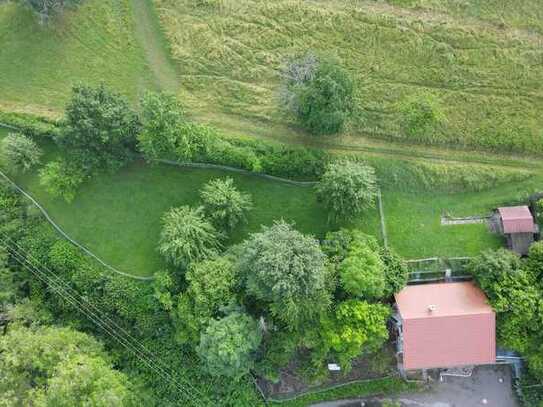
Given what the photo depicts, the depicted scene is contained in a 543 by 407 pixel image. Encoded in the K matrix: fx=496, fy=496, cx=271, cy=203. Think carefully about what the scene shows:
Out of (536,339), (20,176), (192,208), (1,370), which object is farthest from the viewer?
(20,176)

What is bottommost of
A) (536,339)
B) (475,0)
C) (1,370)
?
(536,339)

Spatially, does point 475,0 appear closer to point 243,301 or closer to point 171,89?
point 171,89

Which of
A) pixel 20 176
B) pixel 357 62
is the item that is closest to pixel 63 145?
pixel 20 176

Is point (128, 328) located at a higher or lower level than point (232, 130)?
lower

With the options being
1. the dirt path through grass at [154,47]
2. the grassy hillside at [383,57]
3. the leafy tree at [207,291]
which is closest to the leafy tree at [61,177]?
the dirt path through grass at [154,47]

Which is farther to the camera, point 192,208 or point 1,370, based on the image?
point 192,208

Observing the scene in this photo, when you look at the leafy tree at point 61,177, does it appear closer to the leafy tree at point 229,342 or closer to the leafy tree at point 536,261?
the leafy tree at point 229,342

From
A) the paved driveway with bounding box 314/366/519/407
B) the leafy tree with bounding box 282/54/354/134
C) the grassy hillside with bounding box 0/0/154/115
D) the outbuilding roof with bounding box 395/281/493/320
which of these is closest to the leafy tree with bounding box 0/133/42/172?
the grassy hillside with bounding box 0/0/154/115

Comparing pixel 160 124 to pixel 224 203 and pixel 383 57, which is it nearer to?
pixel 224 203
